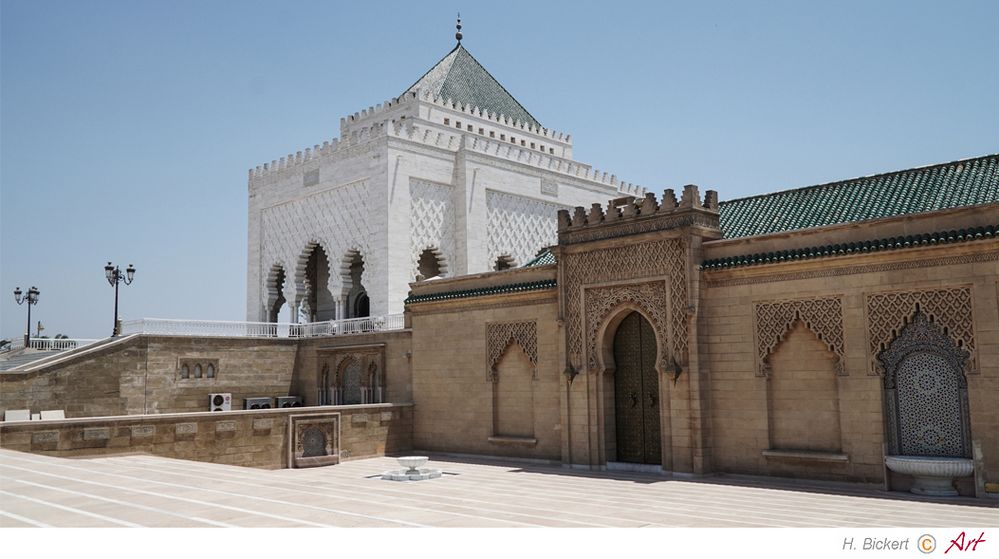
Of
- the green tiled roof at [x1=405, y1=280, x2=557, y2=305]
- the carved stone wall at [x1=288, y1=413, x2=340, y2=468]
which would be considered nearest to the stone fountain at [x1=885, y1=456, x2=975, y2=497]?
the green tiled roof at [x1=405, y1=280, x2=557, y2=305]

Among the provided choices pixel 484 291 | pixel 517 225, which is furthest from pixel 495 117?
pixel 484 291

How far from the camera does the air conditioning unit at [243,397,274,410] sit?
742 inches

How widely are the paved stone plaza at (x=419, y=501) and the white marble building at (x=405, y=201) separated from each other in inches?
439

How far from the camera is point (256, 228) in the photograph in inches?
1003

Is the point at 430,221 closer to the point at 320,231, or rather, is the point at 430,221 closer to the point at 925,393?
the point at 320,231

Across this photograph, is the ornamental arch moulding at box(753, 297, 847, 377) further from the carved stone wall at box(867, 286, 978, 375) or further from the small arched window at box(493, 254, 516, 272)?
the small arched window at box(493, 254, 516, 272)

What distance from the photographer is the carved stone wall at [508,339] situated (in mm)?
13531

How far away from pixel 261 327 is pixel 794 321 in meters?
13.7

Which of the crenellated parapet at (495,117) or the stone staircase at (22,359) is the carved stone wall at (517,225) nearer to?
the crenellated parapet at (495,117)

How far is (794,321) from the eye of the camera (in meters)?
10.5

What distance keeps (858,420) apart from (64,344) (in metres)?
16.6

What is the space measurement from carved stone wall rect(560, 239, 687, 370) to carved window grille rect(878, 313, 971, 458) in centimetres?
258
